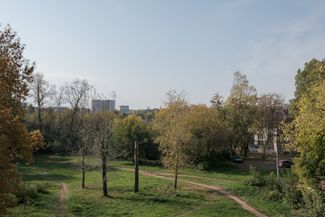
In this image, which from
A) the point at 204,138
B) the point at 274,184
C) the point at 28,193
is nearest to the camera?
the point at 28,193

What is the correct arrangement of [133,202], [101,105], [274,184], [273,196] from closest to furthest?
1. [133,202]
2. [273,196]
3. [274,184]
4. [101,105]

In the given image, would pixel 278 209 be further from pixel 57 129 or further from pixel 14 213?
pixel 57 129

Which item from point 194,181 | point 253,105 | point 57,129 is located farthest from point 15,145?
point 57,129

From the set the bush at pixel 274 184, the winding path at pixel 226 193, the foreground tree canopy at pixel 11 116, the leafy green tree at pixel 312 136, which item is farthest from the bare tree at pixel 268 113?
the foreground tree canopy at pixel 11 116

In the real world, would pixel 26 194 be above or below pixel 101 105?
below

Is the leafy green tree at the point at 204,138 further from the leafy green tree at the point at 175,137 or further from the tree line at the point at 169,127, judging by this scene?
the leafy green tree at the point at 175,137

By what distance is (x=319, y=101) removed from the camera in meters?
25.6

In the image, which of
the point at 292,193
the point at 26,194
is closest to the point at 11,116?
the point at 26,194

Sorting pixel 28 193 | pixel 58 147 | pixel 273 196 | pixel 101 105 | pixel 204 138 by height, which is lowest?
pixel 273 196

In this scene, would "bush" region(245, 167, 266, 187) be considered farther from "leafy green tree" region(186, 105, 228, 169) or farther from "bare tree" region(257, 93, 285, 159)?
"bare tree" region(257, 93, 285, 159)

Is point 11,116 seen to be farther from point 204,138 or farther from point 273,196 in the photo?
point 204,138

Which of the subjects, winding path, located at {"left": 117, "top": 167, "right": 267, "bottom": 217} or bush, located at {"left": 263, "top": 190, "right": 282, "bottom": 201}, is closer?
winding path, located at {"left": 117, "top": 167, "right": 267, "bottom": 217}

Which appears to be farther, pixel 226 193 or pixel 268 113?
pixel 268 113

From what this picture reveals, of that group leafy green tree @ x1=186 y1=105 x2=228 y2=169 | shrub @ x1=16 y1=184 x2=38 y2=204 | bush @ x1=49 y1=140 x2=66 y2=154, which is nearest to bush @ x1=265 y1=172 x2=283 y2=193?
leafy green tree @ x1=186 y1=105 x2=228 y2=169
